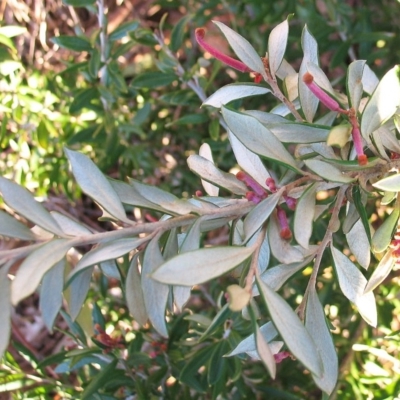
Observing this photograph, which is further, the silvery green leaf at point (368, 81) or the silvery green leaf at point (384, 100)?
the silvery green leaf at point (368, 81)

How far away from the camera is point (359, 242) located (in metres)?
0.53

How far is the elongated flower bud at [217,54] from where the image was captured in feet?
1.51

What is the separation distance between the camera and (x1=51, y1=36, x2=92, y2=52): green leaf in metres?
0.87

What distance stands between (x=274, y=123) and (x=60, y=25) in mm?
1174

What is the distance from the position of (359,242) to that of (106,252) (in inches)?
10.0

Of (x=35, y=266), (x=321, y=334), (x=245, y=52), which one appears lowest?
(x=321, y=334)

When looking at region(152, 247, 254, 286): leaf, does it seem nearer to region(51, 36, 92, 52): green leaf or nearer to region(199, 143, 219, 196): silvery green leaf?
region(199, 143, 219, 196): silvery green leaf

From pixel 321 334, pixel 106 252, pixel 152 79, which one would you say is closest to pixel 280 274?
pixel 321 334

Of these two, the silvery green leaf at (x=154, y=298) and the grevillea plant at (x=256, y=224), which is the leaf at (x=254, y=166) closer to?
the grevillea plant at (x=256, y=224)

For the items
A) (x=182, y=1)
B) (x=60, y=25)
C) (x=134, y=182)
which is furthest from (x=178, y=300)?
(x=60, y=25)

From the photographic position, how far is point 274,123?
1.58 feet

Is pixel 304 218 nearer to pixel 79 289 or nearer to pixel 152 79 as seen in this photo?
pixel 79 289

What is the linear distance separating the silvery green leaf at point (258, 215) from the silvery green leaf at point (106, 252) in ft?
0.29

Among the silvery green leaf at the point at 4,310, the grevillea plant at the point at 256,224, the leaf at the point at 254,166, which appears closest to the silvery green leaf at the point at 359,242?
the grevillea plant at the point at 256,224
